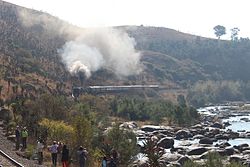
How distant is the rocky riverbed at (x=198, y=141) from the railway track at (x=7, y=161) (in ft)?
56.6

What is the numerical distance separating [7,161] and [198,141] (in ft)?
177

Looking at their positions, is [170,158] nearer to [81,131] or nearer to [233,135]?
[81,131]

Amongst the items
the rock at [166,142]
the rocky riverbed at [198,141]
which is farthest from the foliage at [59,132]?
the rock at [166,142]

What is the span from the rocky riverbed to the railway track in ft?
56.6

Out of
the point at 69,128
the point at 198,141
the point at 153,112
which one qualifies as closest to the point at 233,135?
the point at 198,141

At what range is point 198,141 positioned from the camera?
79.9m

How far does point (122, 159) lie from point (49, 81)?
288 feet

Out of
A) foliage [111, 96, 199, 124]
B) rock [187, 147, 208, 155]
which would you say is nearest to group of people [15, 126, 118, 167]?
rock [187, 147, 208, 155]

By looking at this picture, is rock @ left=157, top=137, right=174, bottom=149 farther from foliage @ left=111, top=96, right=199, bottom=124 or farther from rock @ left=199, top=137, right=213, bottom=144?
foliage @ left=111, top=96, right=199, bottom=124

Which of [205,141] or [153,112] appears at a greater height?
[153,112]

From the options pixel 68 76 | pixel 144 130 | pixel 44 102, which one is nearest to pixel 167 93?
pixel 68 76

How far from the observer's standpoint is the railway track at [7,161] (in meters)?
28.6

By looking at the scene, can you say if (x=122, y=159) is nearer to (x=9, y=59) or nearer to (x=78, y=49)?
(x=9, y=59)

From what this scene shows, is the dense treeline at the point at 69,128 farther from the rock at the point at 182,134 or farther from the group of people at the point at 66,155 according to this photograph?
the rock at the point at 182,134
